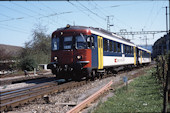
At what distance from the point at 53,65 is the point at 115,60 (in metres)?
5.74

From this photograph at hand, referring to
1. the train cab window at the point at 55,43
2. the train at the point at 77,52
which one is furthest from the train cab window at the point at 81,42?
the train cab window at the point at 55,43

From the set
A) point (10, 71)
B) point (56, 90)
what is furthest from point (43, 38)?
point (56, 90)

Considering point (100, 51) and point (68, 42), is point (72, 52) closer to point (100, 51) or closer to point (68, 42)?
point (68, 42)

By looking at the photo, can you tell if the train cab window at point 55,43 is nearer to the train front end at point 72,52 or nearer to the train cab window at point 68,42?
the train front end at point 72,52

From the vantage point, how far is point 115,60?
1627 cm

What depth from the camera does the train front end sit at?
11891mm

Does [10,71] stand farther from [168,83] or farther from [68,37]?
[168,83]

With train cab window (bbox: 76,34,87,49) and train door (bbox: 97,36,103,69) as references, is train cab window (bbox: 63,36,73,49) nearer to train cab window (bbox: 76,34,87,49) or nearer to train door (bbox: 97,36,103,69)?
train cab window (bbox: 76,34,87,49)

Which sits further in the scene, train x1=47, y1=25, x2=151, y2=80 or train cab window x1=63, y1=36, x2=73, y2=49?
train cab window x1=63, y1=36, x2=73, y2=49

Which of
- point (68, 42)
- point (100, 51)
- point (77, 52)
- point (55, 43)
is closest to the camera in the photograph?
point (77, 52)

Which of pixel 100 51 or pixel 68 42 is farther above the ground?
pixel 68 42

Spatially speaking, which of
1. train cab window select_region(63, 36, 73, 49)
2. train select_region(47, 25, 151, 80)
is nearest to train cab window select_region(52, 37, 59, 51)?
train select_region(47, 25, 151, 80)

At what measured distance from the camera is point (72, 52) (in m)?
12.1

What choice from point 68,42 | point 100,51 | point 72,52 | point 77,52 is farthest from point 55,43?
point 100,51
